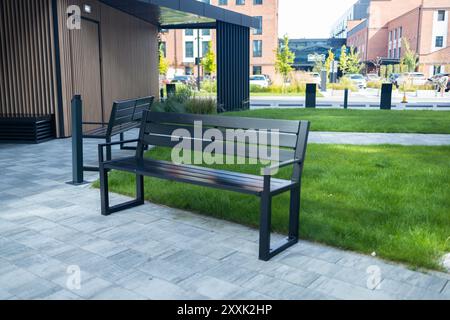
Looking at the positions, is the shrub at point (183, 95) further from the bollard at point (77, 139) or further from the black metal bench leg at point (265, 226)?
the black metal bench leg at point (265, 226)

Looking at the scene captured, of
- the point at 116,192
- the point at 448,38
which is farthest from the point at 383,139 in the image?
the point at 448,38

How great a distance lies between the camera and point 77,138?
6.63 meters

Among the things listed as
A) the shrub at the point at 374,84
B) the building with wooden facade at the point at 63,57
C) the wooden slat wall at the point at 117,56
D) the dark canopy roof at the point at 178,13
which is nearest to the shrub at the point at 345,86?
the shrub at the point at 374,84

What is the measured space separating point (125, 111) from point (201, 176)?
307cm

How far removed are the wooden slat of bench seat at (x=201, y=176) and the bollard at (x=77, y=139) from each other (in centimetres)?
146

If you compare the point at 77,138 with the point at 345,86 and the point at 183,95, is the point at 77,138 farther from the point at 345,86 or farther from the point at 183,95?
the point at 345,86

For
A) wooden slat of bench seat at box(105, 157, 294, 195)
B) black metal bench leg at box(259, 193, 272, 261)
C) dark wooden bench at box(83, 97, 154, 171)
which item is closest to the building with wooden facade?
dark wooden bench at box(83, 97, 154, 171)

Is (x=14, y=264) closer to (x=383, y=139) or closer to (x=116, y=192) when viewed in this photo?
(x=116, y=192)

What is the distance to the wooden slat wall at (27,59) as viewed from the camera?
1068cm

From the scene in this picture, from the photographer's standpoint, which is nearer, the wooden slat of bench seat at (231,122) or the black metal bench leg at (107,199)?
the wooden slat of bench seat at (231,122)

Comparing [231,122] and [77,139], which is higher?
[231,122]

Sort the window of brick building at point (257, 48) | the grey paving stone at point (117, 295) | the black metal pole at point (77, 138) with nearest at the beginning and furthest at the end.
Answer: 1. the grey paving stone at point (117, 295)
2. the black metal pole at point (77, 138)
3. the window of brick building at point (257, 48)

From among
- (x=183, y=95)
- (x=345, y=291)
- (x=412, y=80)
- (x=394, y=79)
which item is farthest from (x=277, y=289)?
(x=394, y=79)

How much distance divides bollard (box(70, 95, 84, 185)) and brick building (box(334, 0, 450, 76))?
166ft
